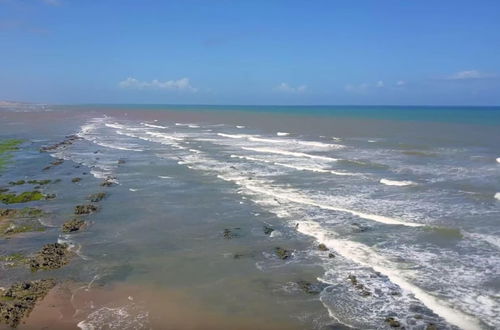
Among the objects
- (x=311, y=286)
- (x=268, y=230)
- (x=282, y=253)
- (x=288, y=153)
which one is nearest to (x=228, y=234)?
(x=268, y=230)

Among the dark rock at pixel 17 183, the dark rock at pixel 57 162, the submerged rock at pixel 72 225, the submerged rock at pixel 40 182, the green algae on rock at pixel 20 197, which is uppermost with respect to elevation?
the submerged rock at pixel 72 225

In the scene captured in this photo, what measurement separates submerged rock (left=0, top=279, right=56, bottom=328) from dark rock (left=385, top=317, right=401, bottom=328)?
297 inches

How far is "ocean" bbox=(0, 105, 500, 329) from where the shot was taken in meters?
10.7

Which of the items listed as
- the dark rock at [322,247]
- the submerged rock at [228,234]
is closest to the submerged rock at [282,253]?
the dark rock at [322,247]

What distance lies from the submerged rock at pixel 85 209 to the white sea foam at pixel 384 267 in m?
8.28

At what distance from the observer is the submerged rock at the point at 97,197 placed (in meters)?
21.3

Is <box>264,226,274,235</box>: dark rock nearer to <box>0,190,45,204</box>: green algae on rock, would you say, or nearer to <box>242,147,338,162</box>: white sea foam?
<box>0,190,45,204</box>: green algae on rock

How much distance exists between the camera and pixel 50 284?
1203cm

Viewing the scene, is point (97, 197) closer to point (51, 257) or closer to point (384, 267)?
point (51, 257)

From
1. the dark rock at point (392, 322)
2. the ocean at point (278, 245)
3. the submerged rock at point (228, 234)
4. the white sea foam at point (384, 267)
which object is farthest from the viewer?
the submerged rock at point (228, 234)

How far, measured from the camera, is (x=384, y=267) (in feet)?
43.5

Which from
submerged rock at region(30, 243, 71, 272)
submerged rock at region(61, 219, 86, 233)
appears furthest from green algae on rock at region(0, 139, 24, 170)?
submerged rock at region(30, 243, 71, 272)

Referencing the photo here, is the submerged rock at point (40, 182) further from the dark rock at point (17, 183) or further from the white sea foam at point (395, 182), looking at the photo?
the white sea foam at point (395, 182)

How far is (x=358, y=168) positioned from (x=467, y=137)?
2746 cm
